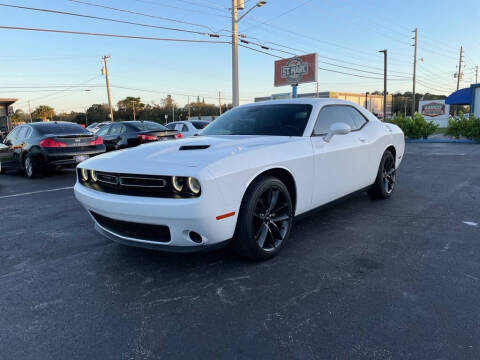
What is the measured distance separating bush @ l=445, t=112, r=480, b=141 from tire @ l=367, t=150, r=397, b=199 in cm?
1306

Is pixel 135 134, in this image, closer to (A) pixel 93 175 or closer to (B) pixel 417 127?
(A) pixel 93 175

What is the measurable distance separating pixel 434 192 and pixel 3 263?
5856mm

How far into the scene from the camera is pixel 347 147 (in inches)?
155

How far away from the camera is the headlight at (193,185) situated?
98.0 inches

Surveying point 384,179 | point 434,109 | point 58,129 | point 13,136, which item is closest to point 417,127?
point 384,179

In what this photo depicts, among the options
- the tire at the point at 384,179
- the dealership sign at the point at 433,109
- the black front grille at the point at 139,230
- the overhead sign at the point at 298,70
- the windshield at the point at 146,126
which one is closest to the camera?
the black front grille at the point at 139,230

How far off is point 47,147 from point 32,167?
2.45 ft

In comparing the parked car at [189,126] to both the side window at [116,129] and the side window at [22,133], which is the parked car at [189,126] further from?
the side window at [22,133]

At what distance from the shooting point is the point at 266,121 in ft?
12.7

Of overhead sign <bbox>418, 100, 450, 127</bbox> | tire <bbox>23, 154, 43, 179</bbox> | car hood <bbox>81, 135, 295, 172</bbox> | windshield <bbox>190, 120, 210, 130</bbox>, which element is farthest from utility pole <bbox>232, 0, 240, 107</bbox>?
overhead sign <bbox>418, 100, 450, 127</bbox>

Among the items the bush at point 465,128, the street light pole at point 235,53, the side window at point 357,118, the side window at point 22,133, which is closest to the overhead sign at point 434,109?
the bush at point 465,128

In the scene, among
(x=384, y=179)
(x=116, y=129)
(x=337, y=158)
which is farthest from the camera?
(x=116, y=129)

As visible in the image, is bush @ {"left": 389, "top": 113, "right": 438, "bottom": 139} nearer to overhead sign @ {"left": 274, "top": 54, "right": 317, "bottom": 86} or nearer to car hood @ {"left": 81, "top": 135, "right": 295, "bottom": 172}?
overhead sign @ {"left": 274, "top": 54, "right": 317, "bottom": 86}

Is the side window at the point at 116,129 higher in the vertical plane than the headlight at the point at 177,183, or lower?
higher
